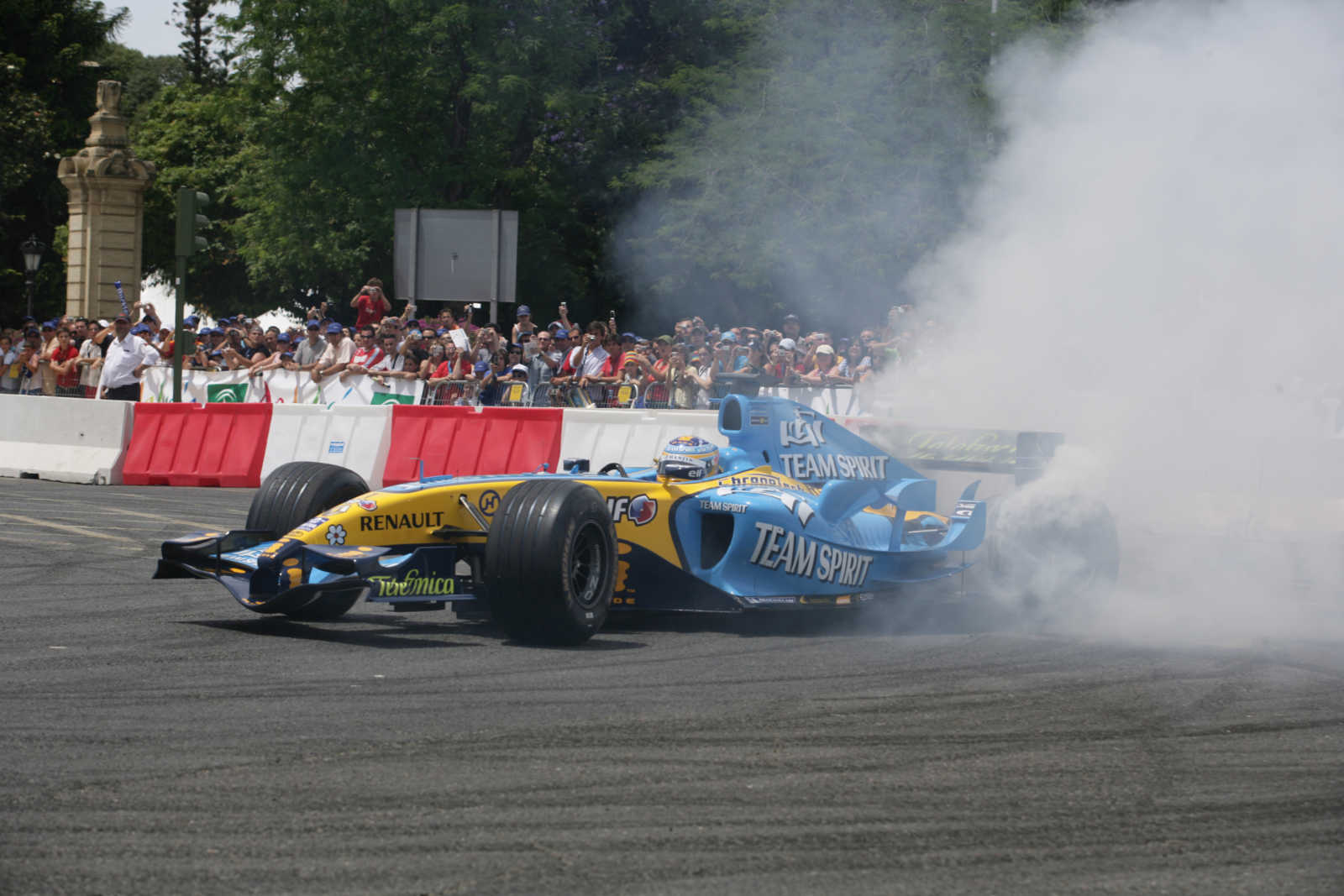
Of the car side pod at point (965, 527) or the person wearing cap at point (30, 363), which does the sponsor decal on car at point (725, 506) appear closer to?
the car side pod at point (965, 527)

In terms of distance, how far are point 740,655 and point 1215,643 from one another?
245 centimetres

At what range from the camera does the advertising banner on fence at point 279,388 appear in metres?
18.9

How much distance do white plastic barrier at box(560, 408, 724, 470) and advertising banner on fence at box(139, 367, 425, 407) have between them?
311cm

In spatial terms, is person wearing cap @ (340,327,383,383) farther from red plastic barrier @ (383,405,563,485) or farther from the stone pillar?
the stone pillar

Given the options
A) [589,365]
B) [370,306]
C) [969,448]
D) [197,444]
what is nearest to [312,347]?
[370,306]

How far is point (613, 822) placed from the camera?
4.62 meters

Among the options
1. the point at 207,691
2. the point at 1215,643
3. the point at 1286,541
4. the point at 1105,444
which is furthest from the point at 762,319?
the point at 207,691

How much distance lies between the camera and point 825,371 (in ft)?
56.1

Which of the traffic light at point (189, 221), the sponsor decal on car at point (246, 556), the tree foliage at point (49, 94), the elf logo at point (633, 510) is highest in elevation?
the tree foliage at point (49, 94)

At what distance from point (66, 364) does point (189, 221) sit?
5.16 meters

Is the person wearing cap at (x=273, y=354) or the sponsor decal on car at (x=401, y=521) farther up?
the person wearing cap at (x=273, y=354)

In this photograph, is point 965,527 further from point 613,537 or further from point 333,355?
point 333,355

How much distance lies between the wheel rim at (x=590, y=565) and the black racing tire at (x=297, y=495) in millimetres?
1411

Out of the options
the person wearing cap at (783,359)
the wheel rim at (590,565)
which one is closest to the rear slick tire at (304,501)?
the wheel rim at (590,565)
